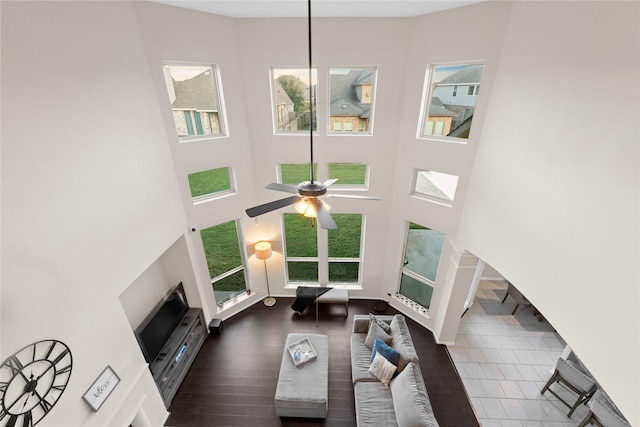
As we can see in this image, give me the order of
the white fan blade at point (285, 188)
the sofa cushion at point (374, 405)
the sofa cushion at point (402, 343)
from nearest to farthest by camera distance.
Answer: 1. the white fan blade at point (285, 188)
2. the sofa cushion at point (374, 405)
3. the sofa cushion at point (402, 343)

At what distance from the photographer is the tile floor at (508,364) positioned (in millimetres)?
4480

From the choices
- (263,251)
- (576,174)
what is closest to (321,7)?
(576,174)

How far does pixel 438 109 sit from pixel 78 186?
518cm

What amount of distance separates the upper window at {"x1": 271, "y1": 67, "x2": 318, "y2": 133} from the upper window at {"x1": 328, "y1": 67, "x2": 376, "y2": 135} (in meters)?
0.37

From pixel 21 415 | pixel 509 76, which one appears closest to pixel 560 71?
pixel 509 76

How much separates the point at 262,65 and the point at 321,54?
106 centimetres

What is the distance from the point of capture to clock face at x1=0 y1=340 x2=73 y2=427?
88.7 inches

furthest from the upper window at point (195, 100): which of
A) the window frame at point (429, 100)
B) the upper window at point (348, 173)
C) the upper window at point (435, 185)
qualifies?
the upper window at point (348, 173)

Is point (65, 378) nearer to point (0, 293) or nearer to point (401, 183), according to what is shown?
point (0, 293)

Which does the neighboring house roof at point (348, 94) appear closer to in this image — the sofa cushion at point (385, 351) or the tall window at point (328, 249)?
the tall window at point (328, 249)

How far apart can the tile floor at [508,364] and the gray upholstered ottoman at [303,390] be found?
8.54ft

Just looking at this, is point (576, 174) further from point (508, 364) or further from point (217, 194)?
point (217, 194)

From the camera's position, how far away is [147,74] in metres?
3.96

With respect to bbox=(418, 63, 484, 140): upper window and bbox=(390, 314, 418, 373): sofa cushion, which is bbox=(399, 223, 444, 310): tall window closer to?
bbox=(390, 314, 418, 373): sofa cushion
